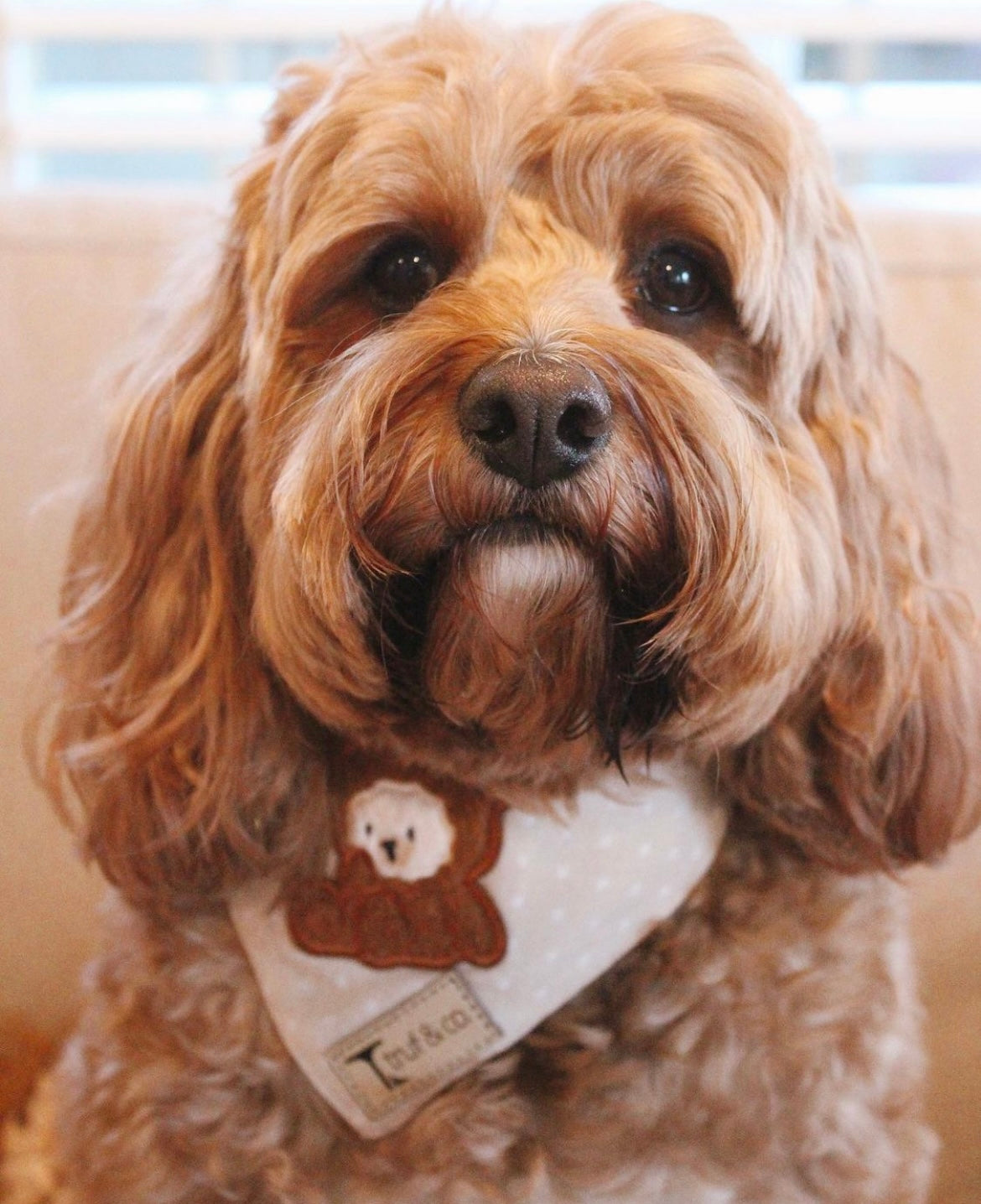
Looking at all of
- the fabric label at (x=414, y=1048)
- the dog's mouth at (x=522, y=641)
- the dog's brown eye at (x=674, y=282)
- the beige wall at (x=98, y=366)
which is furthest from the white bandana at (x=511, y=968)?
the beige wall at (x=98, y=366)

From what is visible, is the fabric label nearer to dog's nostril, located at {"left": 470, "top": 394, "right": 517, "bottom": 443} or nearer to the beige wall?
dog's nostril, located at {"left": 470, "top": 394, "right": 517, "bottom": 443}

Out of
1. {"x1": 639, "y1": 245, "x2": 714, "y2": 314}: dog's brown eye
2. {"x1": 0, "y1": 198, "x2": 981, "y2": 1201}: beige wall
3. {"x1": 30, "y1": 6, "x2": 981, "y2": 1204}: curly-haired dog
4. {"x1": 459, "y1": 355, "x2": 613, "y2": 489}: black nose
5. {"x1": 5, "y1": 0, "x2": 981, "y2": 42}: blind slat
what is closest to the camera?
{"x1": 459, "y1": 355, "x2": 613, "y2": 489}: black nose

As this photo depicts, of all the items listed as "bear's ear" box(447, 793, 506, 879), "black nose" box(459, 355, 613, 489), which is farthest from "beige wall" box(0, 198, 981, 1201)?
"black nose" box(459, 355, 613, 489)

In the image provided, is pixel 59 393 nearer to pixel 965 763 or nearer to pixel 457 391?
pixel 457 391

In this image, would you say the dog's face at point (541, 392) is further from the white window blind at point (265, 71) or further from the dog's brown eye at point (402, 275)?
the white window blind at point (265, 71)

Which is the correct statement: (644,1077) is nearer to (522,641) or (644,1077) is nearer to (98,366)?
(522,641)

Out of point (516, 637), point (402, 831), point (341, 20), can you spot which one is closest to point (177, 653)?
point (402, 831)
